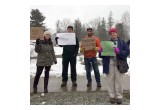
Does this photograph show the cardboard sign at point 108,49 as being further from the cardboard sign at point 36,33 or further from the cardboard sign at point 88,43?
the cardboard sign at point 36,33

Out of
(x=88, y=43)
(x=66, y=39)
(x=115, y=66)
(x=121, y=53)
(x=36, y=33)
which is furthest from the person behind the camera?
(x=66, y=39)

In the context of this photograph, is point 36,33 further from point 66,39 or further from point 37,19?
point 37,19

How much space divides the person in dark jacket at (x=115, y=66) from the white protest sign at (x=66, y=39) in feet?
5.02

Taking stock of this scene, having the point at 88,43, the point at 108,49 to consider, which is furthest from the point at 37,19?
the point at 108,49

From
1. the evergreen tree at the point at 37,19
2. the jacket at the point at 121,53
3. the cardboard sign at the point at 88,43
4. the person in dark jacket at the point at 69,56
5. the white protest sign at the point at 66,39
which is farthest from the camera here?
the evergreen tree at the point at 37,19

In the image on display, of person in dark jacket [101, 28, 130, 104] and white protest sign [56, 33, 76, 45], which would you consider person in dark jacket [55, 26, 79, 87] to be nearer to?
white protest sign [56, 33, 76, 45]

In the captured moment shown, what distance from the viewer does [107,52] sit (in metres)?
6.03

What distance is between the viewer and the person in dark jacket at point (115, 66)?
19.5ft

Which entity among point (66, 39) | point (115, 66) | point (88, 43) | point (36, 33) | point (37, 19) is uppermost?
point (37, 19)

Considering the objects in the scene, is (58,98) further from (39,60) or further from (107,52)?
(107,52)

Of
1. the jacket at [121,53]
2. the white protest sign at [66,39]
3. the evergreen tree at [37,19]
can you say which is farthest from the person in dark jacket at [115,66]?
the evergreen tree at [37,19]

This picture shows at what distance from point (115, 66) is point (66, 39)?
190cm

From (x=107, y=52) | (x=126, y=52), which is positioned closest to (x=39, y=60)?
(x=107, y=52)

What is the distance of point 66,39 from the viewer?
7.30 metres
